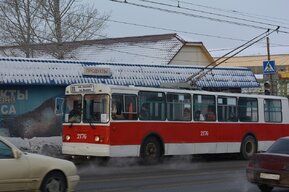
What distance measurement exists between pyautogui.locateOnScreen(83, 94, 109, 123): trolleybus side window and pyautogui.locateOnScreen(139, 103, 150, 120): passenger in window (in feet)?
4.84

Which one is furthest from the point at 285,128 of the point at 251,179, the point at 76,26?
the point at 76,26

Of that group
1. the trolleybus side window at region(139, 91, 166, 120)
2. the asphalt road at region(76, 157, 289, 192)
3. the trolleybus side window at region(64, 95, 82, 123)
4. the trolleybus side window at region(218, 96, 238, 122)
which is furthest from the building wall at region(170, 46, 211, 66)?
the trolleybus side window at region(64, 95, 82, 123)

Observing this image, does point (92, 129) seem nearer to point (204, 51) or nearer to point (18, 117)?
point (18, 117)

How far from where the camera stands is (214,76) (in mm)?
31703

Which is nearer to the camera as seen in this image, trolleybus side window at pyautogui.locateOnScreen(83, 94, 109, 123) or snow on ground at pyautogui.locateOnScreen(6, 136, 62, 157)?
trolleybus side window at pyautogui.locateOnScreen(83, 94, 109, 123)

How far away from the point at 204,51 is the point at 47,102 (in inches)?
868

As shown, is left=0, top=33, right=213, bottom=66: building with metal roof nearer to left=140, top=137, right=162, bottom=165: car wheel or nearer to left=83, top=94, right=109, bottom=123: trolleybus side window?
left=140, top=137, right=162, bottom=165: car wheel

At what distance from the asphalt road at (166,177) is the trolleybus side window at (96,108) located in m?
1.61

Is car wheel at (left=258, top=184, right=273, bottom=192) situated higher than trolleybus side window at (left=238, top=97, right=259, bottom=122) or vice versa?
trolleybus side window at (left=238, top=97, right=259, bottom=122)

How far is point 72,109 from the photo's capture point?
65.7ft

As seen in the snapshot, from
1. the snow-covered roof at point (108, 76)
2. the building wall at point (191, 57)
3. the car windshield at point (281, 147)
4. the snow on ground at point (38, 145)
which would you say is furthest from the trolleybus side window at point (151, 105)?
the building wall at point (191, 57)

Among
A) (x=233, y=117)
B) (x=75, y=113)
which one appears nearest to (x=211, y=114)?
(x=233, y=117)

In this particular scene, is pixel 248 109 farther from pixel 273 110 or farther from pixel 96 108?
pixel 96 108

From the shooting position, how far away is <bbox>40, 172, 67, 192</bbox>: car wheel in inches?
426
